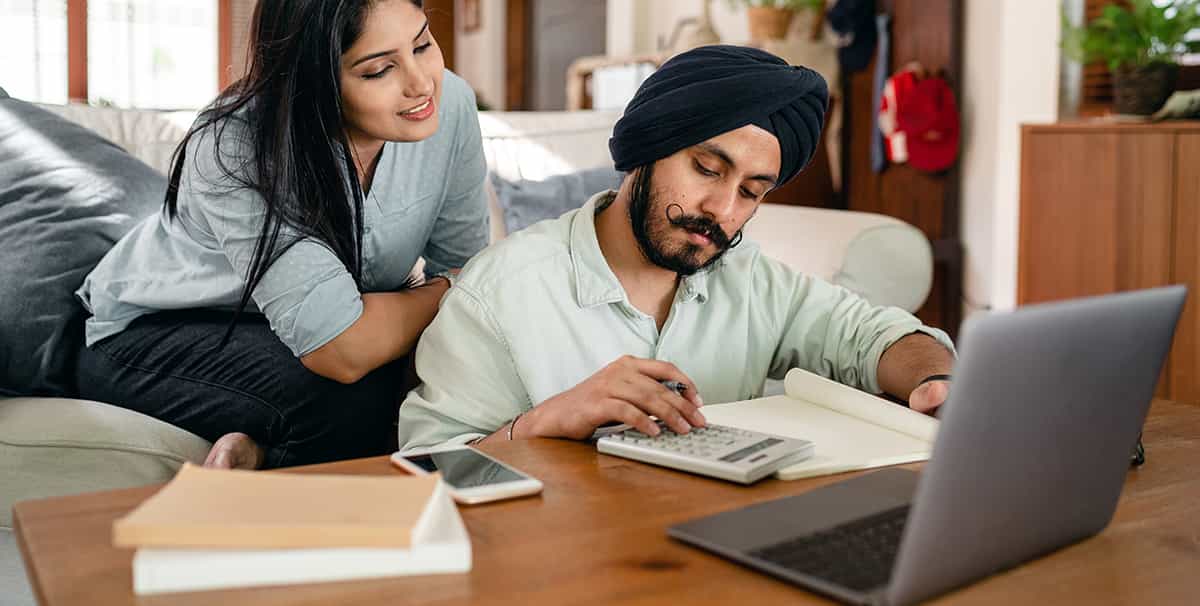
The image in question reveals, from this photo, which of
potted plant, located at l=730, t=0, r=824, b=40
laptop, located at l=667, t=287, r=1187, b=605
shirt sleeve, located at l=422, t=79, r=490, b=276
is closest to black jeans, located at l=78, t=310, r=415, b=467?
shirt sleeve, located at l=422, t=79, r=490, b=276

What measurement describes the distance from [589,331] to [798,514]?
1.92ft

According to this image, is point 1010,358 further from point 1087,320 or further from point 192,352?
point 192,352

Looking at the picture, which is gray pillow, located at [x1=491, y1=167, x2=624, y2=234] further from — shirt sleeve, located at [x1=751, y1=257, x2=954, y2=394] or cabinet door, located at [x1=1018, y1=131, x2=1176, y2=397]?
cabinet door, located at [x1=1018, y1=131, x2=1176, y2=397]

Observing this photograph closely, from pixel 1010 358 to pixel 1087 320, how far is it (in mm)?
83

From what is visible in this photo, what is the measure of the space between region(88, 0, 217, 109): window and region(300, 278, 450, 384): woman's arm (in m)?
5.29

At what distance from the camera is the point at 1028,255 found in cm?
352

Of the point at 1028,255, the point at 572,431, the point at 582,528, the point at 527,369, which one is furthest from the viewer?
the point at 1028,255

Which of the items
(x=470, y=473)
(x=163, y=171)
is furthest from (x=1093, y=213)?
(x=470, y=473)

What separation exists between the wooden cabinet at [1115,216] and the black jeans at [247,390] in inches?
85.2

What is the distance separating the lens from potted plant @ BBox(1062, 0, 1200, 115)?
3219 mm

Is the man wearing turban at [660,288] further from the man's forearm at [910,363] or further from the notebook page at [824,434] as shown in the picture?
the notebook page at [824,434]

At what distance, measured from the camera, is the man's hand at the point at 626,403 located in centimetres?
114

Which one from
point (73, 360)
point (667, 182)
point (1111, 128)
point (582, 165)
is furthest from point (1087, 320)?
point (1111, 128)

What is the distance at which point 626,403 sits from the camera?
3.77 ft
